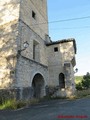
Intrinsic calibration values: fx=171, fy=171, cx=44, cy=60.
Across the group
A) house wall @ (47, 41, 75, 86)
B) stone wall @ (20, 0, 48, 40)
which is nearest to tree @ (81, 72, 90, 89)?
house wall @ (47, 41, 75, 86)

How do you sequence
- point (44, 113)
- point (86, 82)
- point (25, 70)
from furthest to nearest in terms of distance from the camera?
1. point (86, 82)
2. point (25, 70)
3. point (44, 113)

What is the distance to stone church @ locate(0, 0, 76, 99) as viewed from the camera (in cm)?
1165

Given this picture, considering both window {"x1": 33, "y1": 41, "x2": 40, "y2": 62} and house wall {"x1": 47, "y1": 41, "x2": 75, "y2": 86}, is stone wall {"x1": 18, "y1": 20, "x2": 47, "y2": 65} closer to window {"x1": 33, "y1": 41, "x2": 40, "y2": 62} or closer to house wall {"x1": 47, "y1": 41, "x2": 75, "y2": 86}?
window {"x1": 33, "y1": 41, "x2": 40, "y2": 62}

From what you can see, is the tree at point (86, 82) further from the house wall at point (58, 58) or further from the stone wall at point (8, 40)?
the stone wall at point (8, 40)

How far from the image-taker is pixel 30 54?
13977 millimetres

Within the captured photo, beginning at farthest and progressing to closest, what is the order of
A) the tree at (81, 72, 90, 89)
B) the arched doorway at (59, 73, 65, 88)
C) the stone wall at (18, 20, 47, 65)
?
the tree at (81, 72, 90, 89)
the arched doorway at (59, 73, 65, 88)
the stone wall at (18, 20, 47, 65)

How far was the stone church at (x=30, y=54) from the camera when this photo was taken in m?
11.6

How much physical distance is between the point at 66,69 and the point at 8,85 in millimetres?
7241

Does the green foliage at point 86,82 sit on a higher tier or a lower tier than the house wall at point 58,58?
lower

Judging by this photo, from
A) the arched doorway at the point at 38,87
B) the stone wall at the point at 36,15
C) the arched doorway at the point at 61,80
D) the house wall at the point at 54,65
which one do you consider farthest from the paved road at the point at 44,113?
the arched doorway at the point at 61,80

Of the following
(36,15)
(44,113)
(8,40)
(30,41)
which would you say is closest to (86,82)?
(36,15)

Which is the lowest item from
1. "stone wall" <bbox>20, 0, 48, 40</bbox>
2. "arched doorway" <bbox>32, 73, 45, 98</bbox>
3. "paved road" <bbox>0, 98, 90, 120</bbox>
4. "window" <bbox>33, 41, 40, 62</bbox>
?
"paved road" <bbox>0, 98, 90, 120</bbox>

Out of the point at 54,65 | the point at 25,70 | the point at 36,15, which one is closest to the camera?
the point at 25,70

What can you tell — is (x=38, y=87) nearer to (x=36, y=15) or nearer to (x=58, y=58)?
(x=58, y=58)
